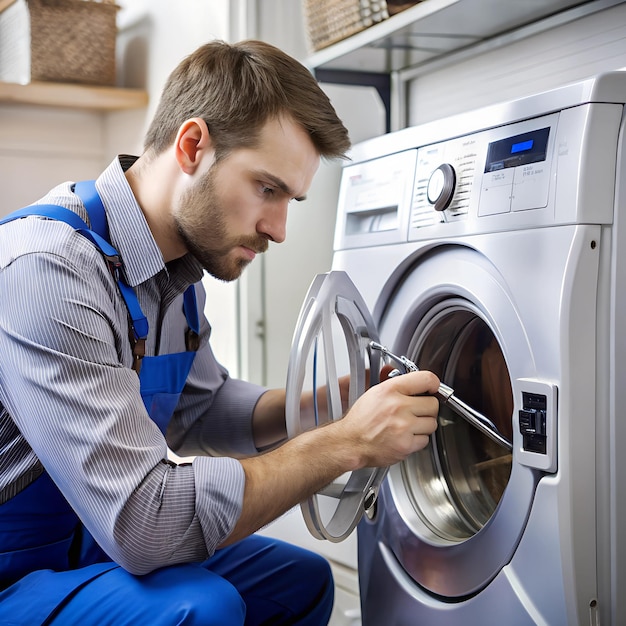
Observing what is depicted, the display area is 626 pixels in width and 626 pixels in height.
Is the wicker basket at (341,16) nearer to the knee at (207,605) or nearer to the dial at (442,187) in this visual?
the dial at (442,187)

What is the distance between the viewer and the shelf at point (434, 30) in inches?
65.6

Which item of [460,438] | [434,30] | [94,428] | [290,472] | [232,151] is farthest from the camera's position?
[434,30]

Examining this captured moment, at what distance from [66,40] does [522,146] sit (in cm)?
199

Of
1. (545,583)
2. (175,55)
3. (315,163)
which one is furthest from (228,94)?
(175,55)

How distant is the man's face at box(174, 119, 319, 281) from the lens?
1.31 meters

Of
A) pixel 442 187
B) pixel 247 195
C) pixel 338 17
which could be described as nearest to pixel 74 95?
pixel 338 17

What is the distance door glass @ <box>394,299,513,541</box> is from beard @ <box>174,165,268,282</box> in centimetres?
36

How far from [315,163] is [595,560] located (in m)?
0.75

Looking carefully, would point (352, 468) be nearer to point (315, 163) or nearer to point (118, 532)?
point (118, 532)

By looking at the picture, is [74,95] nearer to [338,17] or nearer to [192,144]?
[338,17]

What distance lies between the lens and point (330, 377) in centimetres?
134

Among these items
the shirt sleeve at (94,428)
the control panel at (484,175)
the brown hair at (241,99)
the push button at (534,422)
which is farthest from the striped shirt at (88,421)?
the control panel at (484,175)

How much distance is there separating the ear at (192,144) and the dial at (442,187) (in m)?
0.37

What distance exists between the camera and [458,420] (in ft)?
5.11
